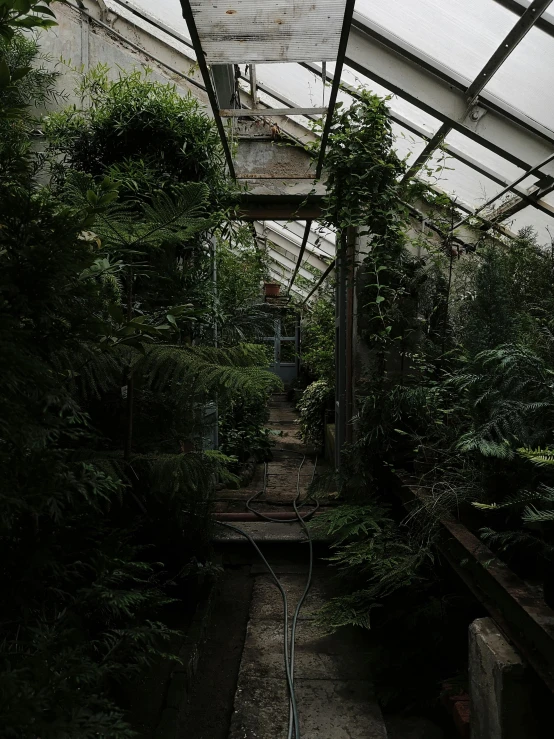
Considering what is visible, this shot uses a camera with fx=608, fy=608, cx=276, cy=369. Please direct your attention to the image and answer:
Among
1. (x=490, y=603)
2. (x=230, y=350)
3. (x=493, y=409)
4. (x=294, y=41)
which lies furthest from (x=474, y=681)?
(x=294, y=41)

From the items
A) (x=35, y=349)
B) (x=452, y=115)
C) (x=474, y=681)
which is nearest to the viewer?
(x=35, y=349)

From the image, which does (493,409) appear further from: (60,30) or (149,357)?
(60,30)

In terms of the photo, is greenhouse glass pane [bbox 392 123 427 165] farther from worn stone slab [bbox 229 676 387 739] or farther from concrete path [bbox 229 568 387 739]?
worn stone slab [bbox 229 676 387 739]

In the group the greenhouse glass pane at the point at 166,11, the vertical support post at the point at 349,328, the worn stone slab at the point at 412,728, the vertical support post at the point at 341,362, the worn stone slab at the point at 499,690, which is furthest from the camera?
the vertical support post at the point at 341,362

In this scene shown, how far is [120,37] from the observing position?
17.9ft

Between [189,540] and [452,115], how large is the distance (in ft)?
9.75

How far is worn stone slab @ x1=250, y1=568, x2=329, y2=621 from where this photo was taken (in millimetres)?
3580

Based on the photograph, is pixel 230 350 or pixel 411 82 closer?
pixel 230 350

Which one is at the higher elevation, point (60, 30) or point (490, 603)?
point (60, 30)

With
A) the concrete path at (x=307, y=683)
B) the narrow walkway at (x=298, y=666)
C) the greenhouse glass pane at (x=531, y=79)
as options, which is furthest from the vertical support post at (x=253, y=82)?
the concrete path at (x=307, y=683)

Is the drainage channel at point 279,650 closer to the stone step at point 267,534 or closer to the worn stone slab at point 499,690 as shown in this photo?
the stone step at point 267,534

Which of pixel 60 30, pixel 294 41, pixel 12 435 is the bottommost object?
pixel 12 435

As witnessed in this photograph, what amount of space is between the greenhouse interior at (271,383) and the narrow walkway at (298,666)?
18 mm

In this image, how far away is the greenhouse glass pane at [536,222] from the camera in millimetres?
4262
